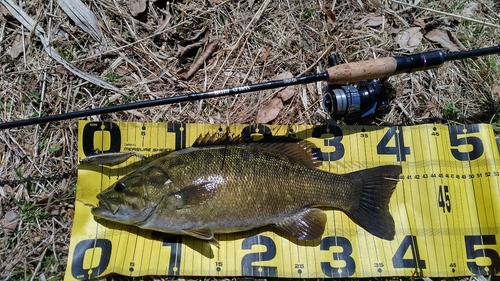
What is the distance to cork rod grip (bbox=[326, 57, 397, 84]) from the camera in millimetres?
3096

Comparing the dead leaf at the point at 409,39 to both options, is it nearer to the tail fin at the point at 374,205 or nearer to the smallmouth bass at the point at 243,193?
the smallmouth bass at the point at 243,193

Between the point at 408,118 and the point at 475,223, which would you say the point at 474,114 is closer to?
the point at 408,118

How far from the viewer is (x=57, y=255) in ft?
10.9

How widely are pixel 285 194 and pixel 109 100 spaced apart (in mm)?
1902

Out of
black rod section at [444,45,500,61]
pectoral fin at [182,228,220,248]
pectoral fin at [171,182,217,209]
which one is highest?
black rod section at [444,45,500,61]

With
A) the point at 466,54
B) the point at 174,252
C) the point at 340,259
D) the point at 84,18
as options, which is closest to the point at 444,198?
the point at 340,259

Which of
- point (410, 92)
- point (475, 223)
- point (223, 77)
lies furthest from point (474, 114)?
point (223, 77)

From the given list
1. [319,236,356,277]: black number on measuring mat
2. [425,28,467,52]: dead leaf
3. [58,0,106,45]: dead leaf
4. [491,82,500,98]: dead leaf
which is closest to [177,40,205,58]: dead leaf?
[58,0,106,45]: dead leaf

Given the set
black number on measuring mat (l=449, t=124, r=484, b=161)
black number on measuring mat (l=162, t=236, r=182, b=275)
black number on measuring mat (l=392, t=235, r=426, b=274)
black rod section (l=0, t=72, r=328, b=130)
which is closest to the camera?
black rod section (l=0, t=72, r=328, b=130)

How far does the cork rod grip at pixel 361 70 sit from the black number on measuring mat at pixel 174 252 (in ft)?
6.02

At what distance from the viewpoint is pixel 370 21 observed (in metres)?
4.14

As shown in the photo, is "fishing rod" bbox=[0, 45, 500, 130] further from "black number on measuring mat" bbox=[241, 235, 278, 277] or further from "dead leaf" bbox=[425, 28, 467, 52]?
"black number on measuring mat" bbox=[241, 235, 278, 277]

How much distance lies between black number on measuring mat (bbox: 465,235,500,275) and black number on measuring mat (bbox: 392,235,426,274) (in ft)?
1.38

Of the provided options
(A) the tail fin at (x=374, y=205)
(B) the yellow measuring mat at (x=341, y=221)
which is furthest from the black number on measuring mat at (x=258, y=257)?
(A) the tail fin at (x=374, y=205)
